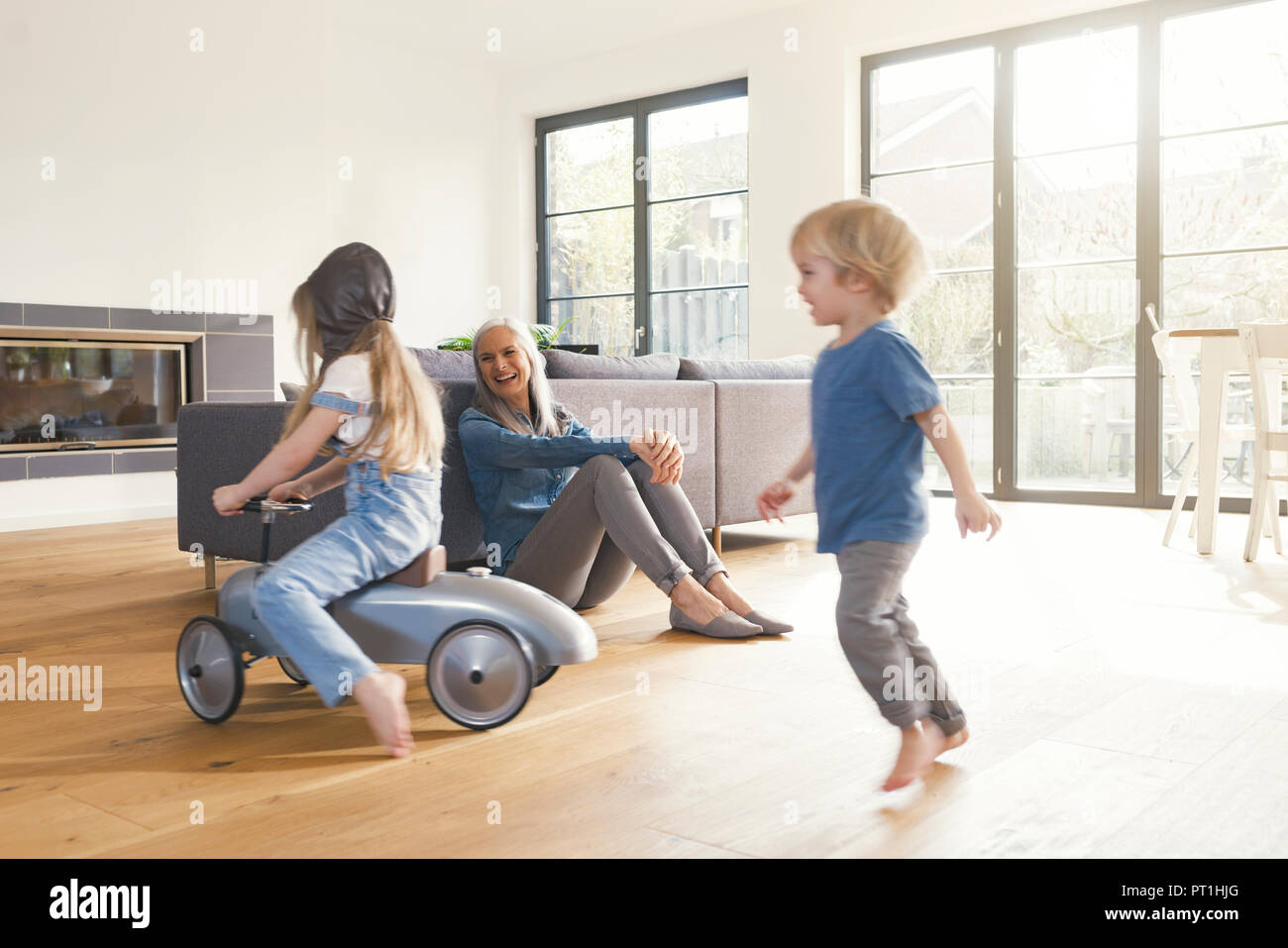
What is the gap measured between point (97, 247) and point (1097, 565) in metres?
4.62

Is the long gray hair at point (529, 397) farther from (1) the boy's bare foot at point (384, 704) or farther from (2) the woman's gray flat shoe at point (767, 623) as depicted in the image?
(1) the boy's bare foot at point (384, 704)

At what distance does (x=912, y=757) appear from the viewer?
1518 mm

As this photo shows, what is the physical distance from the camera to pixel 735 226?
6930 millimetres

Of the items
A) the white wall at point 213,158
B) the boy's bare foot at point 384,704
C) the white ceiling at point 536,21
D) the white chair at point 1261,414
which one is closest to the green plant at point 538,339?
the white wall at point 213,158

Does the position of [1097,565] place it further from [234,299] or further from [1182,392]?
[234,299]

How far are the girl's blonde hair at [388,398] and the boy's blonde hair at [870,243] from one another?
0.69 metres

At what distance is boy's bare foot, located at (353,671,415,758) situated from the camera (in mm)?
1630

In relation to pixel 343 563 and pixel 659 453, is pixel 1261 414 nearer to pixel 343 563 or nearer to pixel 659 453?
pixel 659 453

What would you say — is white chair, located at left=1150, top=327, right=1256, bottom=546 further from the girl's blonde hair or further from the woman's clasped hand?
the girl's blonde hair

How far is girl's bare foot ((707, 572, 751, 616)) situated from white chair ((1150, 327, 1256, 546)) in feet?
7.05

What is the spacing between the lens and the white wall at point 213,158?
17.0ft

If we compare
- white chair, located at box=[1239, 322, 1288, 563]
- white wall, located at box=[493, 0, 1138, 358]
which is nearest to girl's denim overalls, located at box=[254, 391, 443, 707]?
white chair, located at box=[1239, 322, 1288, 563]

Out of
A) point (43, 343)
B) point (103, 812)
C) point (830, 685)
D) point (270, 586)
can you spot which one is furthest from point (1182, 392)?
point (43, 343)

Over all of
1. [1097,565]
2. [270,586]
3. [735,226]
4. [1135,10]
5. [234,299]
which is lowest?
[1097,565]
